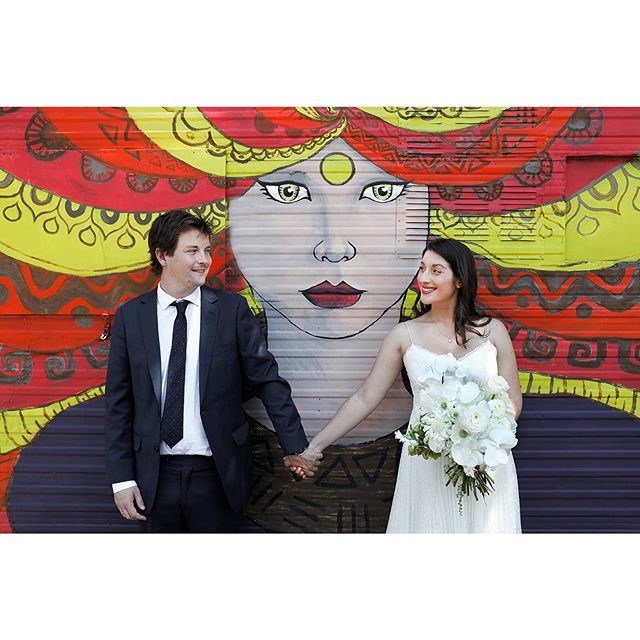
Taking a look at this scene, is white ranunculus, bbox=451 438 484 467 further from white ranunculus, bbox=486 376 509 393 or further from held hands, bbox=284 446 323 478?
held hands, bbox=284 446 323 478

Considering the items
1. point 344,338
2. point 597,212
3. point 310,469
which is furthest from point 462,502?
point 597,212

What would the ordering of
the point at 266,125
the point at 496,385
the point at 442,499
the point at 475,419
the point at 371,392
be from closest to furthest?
the point at 475,419, the point at 496,385, the point at 442,499, the point at 371,392, the point at 266,125

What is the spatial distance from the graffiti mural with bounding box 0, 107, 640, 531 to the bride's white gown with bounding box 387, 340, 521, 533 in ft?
1.52

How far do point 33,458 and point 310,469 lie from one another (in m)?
1.62

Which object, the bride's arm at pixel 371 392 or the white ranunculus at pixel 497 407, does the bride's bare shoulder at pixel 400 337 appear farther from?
the white ranunculus at pixel 497 407

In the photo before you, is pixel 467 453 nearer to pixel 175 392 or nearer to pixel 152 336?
pixel 175 392

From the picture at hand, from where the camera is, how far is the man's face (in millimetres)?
3885

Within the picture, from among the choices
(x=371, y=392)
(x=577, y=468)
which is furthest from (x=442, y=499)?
(x=577, y=468)

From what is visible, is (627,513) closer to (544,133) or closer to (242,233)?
(544,133)

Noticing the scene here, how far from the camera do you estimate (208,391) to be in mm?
3830

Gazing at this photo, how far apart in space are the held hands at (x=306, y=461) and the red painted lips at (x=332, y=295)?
82cm

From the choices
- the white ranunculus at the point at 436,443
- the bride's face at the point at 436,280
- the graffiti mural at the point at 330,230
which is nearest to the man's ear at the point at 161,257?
the graffiti mural at the point at 330,230

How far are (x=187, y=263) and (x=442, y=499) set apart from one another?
5.73 ft

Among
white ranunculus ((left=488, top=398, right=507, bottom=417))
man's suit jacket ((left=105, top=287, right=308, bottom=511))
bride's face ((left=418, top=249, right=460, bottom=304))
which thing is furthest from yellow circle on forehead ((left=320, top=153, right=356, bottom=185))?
white ranunculus ((left=488, top=398, right=507, bottom=417))
